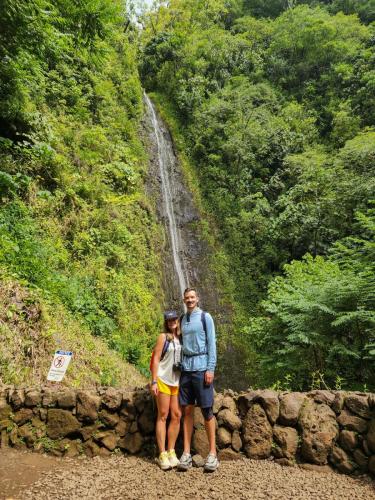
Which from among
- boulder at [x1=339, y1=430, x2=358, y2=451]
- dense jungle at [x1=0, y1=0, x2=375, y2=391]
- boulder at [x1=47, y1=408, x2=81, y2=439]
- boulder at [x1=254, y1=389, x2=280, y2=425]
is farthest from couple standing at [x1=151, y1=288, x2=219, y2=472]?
dense jungle at [x1=0, y1=0, x2=375, y2=391]

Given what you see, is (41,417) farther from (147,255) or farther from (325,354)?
(147,255)

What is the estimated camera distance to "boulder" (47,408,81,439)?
4.29m

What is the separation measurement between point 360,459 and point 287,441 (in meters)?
0.67

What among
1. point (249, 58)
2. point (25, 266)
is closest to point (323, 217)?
point (25, 266)

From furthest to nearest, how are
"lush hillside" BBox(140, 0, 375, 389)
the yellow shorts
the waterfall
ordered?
the waterfall → "lush hillside" BBox(140, 0, 375, 389) → the yellow shorts

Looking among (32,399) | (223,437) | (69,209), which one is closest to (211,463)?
(223,437)

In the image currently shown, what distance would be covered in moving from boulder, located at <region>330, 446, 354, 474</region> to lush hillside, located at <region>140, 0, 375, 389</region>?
294 cm

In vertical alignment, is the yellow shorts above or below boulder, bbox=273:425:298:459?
above

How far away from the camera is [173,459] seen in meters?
3.85

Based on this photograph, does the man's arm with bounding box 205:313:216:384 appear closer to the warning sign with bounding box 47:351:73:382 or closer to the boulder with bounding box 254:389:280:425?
the boulder with bounding box 254:389:280:425

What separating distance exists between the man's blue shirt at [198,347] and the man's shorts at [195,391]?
76mm

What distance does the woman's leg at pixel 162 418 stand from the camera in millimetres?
3888

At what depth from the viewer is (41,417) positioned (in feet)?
14.3

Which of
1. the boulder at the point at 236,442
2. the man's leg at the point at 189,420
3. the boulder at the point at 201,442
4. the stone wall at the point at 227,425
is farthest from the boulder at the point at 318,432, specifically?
the man's leg at the point at 189,420
